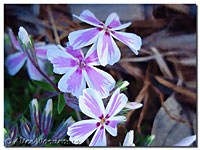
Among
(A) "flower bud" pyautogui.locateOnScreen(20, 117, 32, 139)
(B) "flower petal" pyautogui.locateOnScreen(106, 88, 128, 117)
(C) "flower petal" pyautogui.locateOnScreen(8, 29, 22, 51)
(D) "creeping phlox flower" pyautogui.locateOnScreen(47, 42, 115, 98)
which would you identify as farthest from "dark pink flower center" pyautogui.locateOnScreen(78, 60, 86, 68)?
(C) "flower petal" pyautogui.locateOnScreen(8, 29, 22, 51)

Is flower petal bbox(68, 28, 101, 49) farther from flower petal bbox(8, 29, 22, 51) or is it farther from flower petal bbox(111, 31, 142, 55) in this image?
flower petal bbox(8, 29, 22, 51)

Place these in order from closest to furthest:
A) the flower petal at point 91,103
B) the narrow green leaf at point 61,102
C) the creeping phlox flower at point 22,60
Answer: the flower petal at point 91,103 < the narrow green leaf at point 61,102 < the creeping phlox flower at point 22,60

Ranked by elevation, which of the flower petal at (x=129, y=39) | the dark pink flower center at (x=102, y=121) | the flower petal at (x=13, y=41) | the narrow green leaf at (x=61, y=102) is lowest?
the dark pink flower center at (x=102, y=121)

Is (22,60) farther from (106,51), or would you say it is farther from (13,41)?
(106,51)

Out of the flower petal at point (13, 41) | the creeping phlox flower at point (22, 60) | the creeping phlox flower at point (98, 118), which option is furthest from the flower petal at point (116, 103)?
the flower petal at point (13, 41)

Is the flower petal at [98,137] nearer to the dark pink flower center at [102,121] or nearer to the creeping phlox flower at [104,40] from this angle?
the dark pink flower center at [102,121]

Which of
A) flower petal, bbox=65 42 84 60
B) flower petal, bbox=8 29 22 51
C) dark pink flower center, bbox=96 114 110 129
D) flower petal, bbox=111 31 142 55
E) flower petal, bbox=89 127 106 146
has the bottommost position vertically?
flower petal, bbox=89 127 106 146

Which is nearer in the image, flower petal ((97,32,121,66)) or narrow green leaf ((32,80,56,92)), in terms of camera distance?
flower petal ((97,32,121,66))
